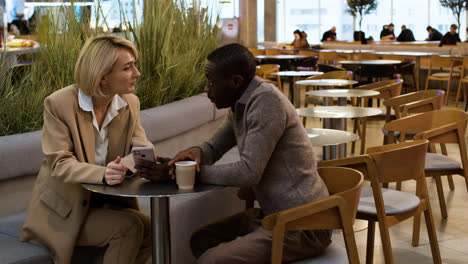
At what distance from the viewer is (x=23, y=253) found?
2426mm

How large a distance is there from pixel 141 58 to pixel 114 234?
1981 mm

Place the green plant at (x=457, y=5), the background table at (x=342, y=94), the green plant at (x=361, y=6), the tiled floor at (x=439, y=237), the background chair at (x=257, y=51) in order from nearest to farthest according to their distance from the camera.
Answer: the tiled floor at (x=439, y=237)
the background table at (x=342, y=94)
the background chair at (x=257, y=51)
the green plant at (x=457, y=5)
the green plant at (x=361, y=6)

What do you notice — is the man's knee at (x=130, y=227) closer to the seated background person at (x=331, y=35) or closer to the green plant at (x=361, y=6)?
the seated background person at (x=331, y=35)

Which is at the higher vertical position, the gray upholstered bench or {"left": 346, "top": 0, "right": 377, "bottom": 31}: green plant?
{"left": 346, "top": 0, "right": 377, "bottom": 31}: green plant

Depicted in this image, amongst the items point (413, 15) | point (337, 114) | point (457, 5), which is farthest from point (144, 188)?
point (413, 15)

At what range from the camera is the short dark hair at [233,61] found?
2.25 m

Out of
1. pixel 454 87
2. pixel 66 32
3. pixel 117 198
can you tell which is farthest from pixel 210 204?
pixel 454 87

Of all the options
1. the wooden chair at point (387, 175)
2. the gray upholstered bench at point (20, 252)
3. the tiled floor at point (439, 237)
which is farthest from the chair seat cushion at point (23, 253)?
the tiled floor at point (439, 237)

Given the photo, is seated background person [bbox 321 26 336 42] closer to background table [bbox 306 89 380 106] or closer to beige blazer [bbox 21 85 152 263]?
background table [bbox 306 89 380 106]

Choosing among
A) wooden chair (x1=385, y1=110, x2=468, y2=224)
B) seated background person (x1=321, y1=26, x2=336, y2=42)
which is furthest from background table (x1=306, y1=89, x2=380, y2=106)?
seated background person (x1=321, y1=26, x2=336, y2=42)

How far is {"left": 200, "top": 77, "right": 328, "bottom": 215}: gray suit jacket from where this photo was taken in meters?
2.16

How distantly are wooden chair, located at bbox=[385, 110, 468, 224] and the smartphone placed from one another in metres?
1.91

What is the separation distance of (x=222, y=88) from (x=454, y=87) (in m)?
10.2

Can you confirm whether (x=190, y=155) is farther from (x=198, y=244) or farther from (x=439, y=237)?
(x=439, y=237)
